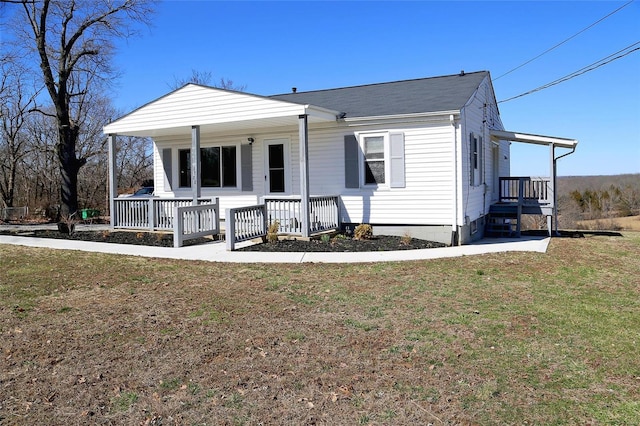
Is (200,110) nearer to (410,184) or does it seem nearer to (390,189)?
(390,189)

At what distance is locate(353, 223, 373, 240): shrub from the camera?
12.0 metres

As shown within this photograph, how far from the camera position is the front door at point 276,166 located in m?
14.1

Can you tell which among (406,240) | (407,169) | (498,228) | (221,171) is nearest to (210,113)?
(221,171)

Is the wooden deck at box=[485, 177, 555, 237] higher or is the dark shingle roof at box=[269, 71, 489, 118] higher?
the dark shingle roof at box=[269, 71, 489, 118]

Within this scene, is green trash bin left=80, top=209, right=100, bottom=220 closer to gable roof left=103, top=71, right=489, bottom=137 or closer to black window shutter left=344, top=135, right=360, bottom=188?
gable roof left=103, top=71, right=489, bottom=137

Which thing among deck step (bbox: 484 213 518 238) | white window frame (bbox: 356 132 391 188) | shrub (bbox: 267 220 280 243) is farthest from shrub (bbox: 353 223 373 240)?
deck step (bbox: 484 213 518 238)

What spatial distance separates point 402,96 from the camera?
45.3 ft

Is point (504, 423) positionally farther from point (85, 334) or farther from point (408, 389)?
point (85, 334)

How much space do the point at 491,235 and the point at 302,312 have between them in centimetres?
1054

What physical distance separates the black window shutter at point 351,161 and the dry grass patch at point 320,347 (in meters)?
4.62

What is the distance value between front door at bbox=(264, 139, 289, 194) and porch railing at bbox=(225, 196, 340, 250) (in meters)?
2.10

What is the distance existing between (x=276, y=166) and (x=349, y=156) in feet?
8.27

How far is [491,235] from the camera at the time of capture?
15.1 meters

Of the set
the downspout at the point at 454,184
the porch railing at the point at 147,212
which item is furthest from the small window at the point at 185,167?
the downspout at the point at 454,184
